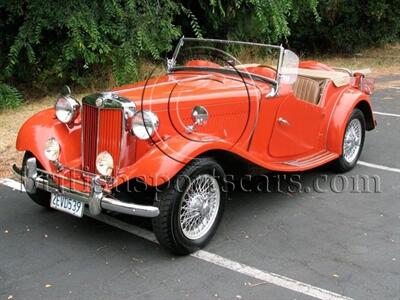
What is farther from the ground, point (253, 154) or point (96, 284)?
point (253, 154)

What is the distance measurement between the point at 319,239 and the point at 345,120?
5.89 ft

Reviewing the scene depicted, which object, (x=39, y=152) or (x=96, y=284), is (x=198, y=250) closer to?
(x=96, y=284)

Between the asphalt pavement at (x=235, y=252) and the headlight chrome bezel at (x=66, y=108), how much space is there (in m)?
0.90

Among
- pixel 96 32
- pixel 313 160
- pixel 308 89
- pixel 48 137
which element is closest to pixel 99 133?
pixel 48 137

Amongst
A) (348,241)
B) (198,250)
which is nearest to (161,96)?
(198,250)

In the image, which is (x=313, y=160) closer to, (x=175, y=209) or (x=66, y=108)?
(x=175, y=209)

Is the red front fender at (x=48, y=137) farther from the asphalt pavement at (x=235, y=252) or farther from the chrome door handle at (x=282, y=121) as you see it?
the chrome door handle at (x=282, y=121)

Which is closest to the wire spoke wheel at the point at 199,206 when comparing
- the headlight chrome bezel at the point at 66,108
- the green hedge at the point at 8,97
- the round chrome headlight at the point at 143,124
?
the round chrome headlight at the point at 143,124

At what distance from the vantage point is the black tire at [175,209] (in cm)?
365

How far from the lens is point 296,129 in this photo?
5.05m

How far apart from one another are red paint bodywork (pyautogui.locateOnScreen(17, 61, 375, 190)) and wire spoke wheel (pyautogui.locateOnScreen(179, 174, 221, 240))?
267 millimetres

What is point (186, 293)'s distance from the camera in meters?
3.38

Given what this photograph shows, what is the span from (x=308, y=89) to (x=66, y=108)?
105 inches

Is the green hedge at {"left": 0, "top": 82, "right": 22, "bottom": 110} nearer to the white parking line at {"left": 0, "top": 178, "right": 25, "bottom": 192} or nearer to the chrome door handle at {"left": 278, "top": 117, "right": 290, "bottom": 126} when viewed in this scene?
the white parking line at {"left": 0, "top": 178, "right": 25, "bottom": 192}
